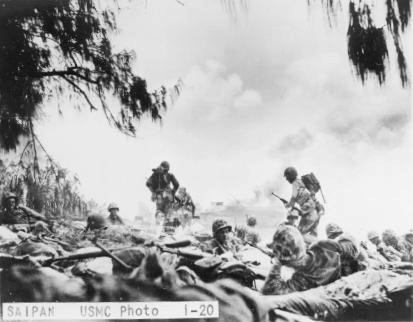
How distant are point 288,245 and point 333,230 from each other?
0.39 meters

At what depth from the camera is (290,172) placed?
199 inches

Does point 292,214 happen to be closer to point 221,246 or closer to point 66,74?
point 221,246

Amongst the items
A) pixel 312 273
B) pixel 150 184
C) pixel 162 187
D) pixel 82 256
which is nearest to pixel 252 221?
pixel 312 273

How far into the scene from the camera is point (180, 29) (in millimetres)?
5129

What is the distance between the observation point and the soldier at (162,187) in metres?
5.04

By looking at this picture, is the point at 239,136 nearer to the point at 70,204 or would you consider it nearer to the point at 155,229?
the point at 155,229

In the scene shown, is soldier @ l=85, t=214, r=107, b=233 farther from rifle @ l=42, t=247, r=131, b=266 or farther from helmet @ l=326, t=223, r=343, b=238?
helmet @ l=326, t=223, r=343, b=238

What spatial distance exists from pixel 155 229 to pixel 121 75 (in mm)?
1323

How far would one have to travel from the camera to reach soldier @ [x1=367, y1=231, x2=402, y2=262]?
503cm

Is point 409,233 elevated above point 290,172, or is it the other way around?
point 290,172

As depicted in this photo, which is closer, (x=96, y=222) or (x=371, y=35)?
(x=96, y=222)

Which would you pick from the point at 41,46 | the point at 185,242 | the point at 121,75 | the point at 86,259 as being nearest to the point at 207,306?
the point at 185,242
